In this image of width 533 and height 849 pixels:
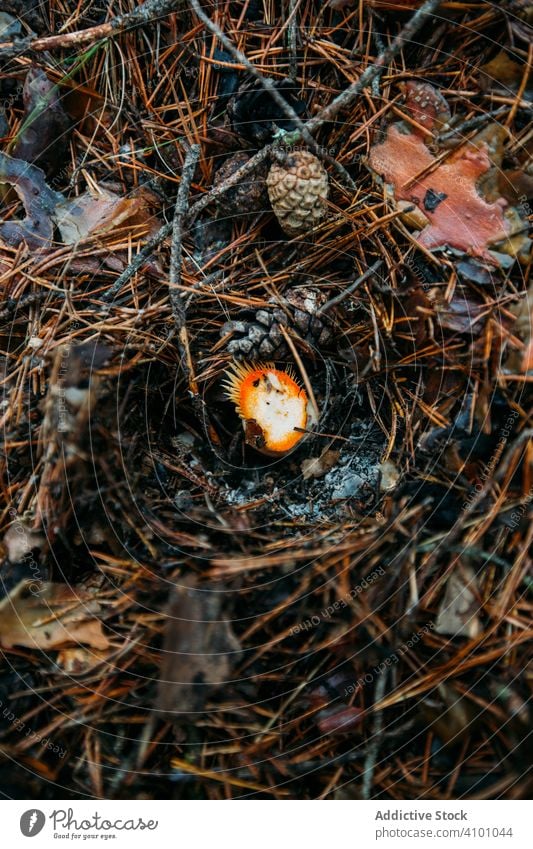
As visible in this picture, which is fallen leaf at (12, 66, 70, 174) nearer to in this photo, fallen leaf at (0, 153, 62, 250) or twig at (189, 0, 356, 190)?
fallen leaf at (0, 153, 62, 250)

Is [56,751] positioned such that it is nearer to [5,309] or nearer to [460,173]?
[5,309]

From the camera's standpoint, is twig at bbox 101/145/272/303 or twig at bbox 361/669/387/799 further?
twig at bbox 101/145/272/303

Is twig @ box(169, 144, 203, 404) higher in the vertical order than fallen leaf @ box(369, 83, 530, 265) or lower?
lower

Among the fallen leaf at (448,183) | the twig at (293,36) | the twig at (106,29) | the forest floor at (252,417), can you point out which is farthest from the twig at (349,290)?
the twig at (106,29)

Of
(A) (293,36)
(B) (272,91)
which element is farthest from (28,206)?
(A) (293,36)

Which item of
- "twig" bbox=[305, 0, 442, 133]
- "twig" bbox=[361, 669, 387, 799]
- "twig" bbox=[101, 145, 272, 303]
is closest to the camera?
"twig" bbox=[361, 669, 387, 799]

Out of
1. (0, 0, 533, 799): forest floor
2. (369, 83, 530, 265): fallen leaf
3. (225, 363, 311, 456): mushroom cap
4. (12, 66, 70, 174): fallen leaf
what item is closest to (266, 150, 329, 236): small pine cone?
(0, 0, 533, 799): forest floor
